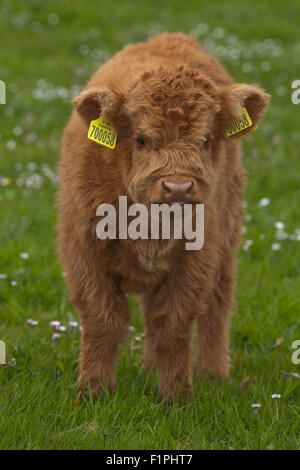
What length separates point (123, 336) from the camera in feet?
13.4

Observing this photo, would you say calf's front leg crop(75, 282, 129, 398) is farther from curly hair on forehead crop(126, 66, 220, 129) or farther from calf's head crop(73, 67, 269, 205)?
curly hair on forehead crop(126, 66, 220, 129)

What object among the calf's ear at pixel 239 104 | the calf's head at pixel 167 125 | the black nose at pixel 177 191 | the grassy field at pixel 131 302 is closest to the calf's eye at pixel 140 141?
the calf's head at pixel 167 125

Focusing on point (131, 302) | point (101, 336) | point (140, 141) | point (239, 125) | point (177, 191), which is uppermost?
point (239, 125)

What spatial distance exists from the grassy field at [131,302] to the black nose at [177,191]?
1.18 meters

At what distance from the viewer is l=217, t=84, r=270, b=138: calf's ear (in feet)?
12.3

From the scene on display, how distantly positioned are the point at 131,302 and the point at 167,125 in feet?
7.46

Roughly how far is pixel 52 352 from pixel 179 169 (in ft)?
5.58

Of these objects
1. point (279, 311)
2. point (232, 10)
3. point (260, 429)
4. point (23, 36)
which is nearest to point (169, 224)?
point (260, 429)

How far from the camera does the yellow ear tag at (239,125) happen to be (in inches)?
151

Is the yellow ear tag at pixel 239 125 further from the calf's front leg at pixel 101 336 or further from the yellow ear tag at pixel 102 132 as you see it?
the calf's front leg at pixel 101 336

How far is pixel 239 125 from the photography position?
3830 mm

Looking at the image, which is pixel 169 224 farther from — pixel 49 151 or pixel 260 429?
pixel 49 151

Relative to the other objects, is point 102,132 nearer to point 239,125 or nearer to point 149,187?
point 149,187

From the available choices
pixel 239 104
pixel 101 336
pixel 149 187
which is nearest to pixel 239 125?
pixel 239 104
